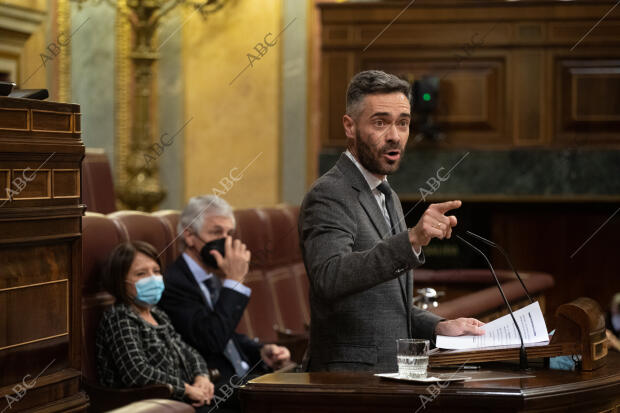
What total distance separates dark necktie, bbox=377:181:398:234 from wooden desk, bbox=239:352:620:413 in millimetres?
481

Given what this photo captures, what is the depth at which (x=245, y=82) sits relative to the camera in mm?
7473

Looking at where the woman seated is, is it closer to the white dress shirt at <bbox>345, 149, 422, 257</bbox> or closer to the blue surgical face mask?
the blue surgical face mask

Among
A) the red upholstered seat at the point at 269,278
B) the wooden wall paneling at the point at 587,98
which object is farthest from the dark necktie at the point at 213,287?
the wooden wall paneling at the point at 587,98

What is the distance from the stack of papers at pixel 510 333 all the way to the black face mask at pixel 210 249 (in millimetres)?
1702

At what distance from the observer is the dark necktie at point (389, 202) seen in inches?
97.1

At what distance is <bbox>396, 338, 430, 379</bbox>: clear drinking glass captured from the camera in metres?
2.01

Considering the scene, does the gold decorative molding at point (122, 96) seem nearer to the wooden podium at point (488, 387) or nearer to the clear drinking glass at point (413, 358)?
the wooden podium at point (488, 387)

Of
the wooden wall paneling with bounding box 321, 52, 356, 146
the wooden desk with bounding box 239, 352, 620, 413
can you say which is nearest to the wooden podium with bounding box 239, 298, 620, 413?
the wooden desk with bounding box 239, 352, 620, 413

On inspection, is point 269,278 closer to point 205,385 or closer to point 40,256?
point 205,385

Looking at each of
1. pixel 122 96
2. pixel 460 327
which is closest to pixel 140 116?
pixel 122 96

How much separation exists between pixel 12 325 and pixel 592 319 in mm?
1370

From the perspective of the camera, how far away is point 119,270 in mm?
3297

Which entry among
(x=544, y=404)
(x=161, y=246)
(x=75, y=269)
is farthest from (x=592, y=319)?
(x=161, y=246)

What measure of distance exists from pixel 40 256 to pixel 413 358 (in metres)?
1.00
